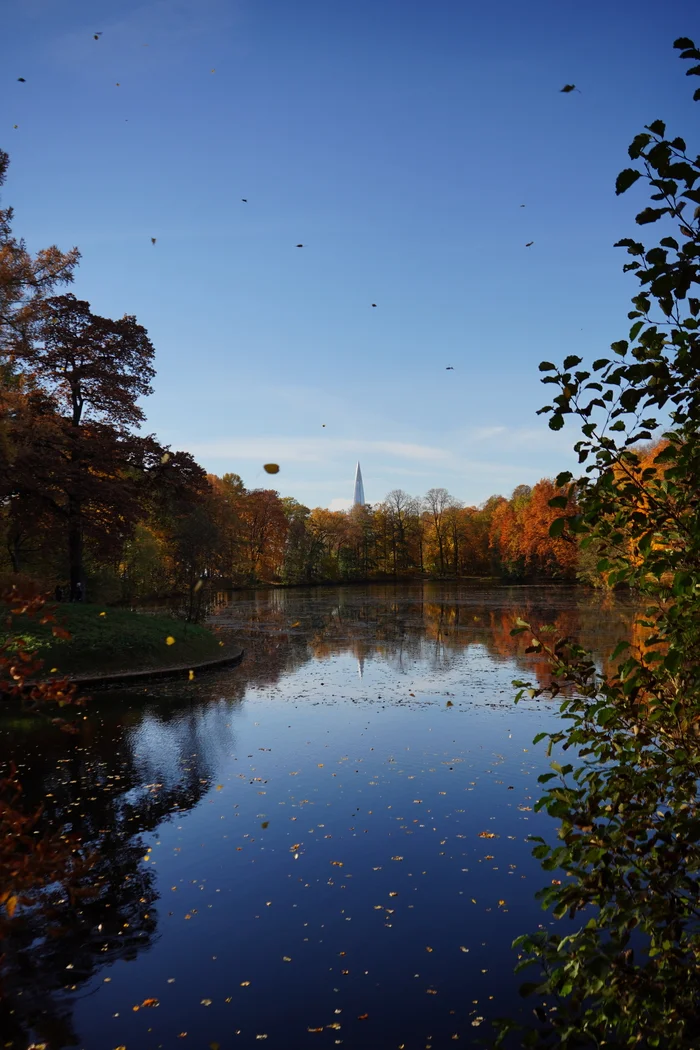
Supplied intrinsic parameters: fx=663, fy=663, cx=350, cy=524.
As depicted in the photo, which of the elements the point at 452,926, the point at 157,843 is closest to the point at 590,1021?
the point at 452,926

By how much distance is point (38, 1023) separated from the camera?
16.6 feet

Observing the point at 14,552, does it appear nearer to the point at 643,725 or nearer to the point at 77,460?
the point at 77,460

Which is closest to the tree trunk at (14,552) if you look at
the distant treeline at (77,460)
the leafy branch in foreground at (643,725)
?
the distant treeline at (77,460)

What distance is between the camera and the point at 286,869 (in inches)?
298

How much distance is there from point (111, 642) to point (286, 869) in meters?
13.9

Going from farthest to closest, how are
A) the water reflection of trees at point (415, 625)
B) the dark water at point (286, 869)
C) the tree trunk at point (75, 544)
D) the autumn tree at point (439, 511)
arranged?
the autumn tree at point (439, 511), the tree trunk at point (75, 544), the water reflection of trees at point (415, 625), the dark water at point (286, 869)

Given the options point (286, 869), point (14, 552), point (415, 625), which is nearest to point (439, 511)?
point (415, 625)

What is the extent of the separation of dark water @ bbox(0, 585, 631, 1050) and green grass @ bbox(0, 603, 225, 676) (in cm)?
245

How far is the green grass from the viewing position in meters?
18.7

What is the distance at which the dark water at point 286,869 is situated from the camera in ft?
17.0

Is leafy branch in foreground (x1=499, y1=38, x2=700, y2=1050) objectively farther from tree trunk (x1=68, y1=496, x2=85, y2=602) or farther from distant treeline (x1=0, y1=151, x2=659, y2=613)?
tree trunk (x1=68, y1=496, x2=85, y2=602)

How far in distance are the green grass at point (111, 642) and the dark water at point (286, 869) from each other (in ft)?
8.04

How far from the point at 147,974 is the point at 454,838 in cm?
406

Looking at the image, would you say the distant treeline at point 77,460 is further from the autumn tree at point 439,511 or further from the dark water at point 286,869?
the autumn tree at point 439,511
